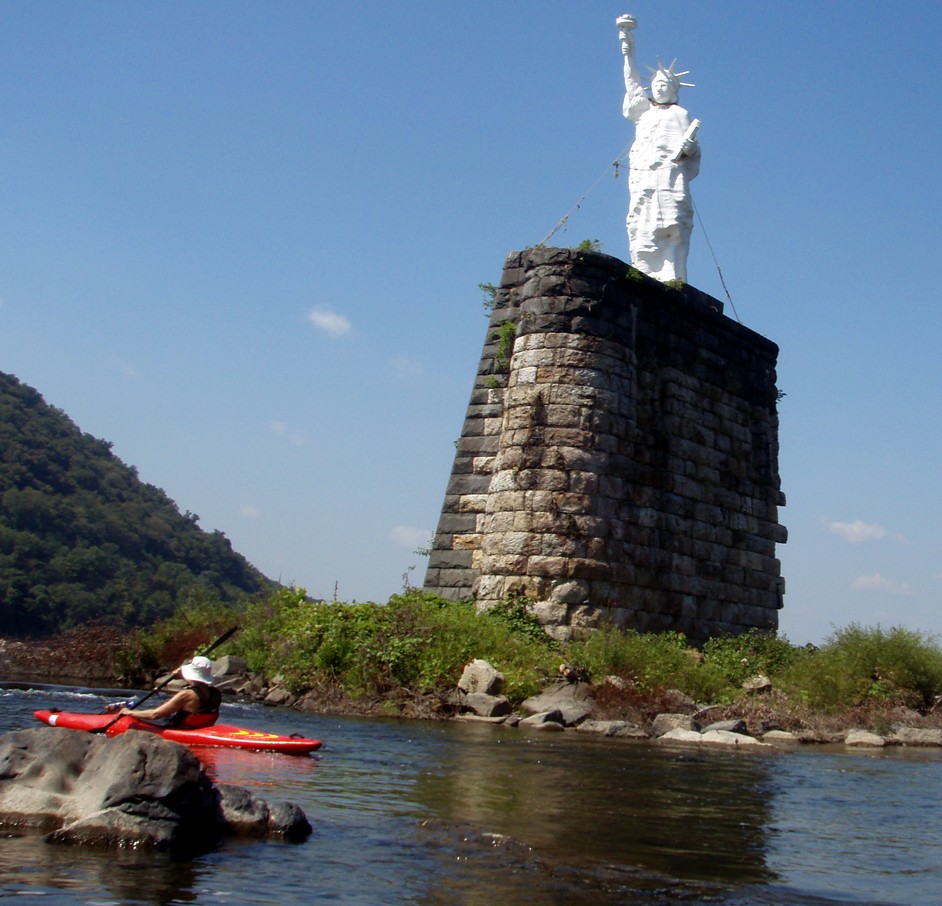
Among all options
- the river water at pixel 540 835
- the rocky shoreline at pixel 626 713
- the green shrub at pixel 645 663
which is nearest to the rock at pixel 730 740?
the rocky shoreline at pixel 626 713

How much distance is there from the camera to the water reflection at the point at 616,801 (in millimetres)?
5906

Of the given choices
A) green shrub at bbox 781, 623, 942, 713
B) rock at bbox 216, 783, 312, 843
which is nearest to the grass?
green shrub at bbox 781, 623, 942, 713

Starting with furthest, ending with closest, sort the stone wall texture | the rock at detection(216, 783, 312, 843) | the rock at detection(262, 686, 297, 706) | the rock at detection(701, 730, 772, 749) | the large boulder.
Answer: the stone wall texture → the rock at detection(262, 686, 297, 706) → the rock at detection(701, 730, 772, 749) → the rock at detection(216, 783, 312, 843) → the large boulder

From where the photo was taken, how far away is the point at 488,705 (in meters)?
12.8

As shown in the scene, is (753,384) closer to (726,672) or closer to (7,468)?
(726,672)

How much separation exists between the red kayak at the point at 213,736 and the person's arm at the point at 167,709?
0.06m

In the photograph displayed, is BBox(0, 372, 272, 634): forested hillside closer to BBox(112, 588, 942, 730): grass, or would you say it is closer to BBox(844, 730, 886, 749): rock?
BBox(112, 588, 942, 730): grass

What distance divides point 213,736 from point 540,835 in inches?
137

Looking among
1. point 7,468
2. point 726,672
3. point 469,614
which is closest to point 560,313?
point 469,614

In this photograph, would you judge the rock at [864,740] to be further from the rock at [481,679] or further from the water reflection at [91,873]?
the water reflection at [91,873]

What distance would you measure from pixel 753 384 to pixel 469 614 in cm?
711

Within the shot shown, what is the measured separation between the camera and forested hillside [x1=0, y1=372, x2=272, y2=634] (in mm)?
36906

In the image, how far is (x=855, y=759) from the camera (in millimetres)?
11188

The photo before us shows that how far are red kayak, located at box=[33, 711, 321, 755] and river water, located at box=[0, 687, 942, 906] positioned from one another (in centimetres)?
11
